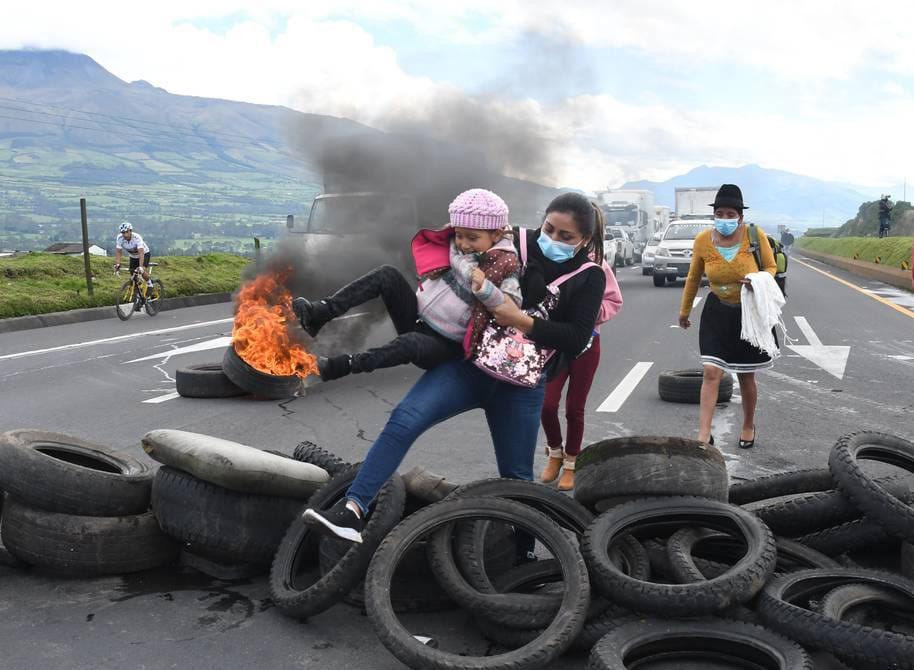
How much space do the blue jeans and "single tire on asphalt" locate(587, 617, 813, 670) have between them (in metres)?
1.08

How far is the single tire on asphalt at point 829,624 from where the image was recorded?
132 inches

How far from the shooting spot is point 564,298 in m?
4.17

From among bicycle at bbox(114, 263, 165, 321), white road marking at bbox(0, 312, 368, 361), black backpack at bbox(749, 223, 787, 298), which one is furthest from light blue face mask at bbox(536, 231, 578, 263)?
bicycle at bbox(114, 263, 165, 321)

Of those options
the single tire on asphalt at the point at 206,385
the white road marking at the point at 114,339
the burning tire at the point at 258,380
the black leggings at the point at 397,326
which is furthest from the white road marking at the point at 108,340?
the black leggings at the point at 397,326

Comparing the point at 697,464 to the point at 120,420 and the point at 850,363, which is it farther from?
the point at 850,363

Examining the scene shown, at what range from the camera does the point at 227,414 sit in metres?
9.16

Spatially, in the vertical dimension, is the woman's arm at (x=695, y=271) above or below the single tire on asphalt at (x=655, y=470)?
above

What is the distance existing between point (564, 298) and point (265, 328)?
18.3ft

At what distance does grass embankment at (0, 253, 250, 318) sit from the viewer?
1953 cm

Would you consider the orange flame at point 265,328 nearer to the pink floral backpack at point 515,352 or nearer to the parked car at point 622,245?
the pink floral backpack at point 515,352

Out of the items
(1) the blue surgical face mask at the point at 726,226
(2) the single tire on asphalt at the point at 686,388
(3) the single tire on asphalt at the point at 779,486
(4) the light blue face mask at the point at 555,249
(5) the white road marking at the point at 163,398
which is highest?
(1) the blue surgical face mask at the point at 726,226

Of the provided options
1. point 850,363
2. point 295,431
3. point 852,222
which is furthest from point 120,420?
point 852,222

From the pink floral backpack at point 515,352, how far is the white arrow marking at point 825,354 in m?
8.07

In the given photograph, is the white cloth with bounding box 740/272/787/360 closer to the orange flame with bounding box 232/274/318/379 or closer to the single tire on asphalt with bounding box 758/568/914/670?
the single tire on asphalt with bounding box 758/568/914/670
